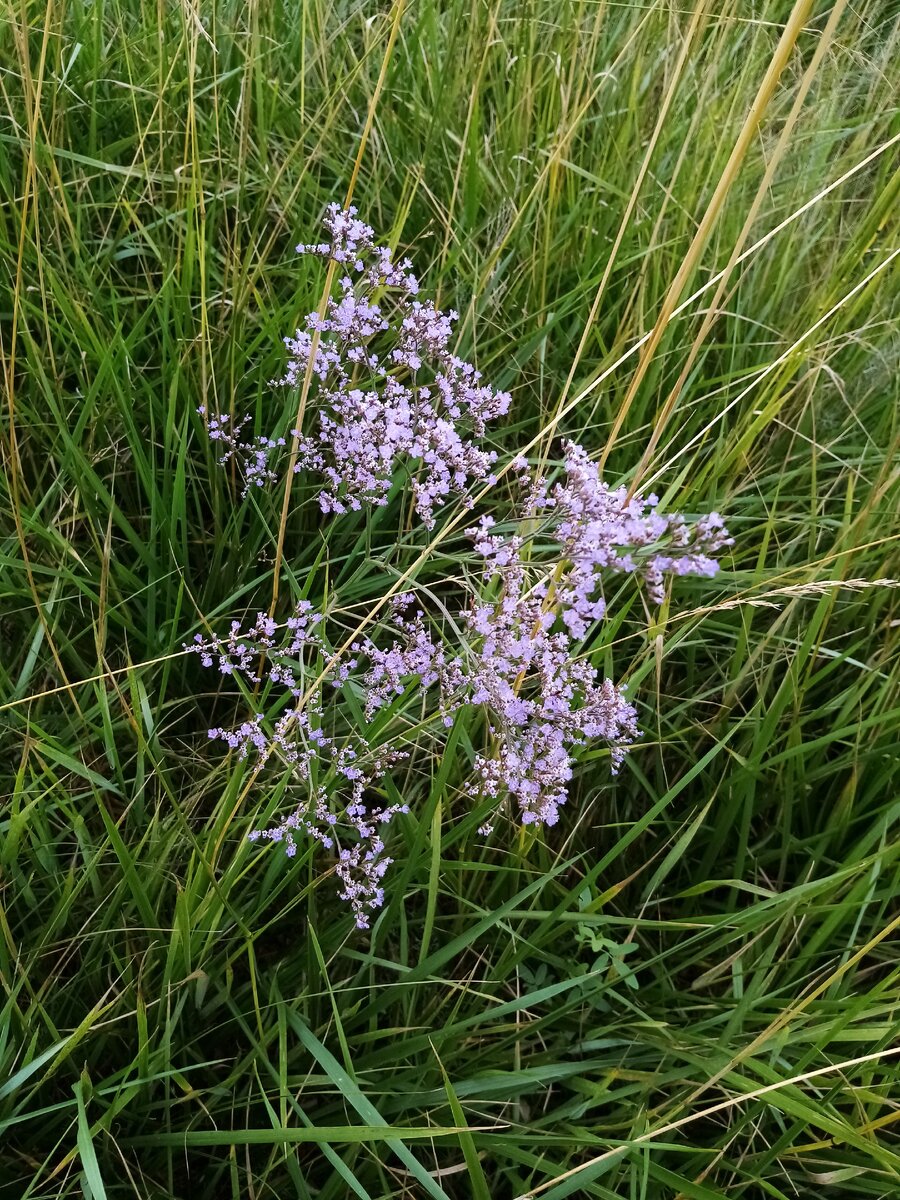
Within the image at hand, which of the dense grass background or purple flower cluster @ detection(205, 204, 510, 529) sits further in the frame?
purple flower cluster @ detection(205, 204, 510, 529)

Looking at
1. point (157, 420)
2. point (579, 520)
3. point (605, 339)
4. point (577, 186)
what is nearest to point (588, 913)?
point (579, 520)

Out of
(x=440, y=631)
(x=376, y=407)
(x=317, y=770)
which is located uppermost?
(x=376, y=407)

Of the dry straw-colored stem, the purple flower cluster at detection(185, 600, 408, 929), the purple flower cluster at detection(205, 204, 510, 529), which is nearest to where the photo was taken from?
the dry straw-colored stem

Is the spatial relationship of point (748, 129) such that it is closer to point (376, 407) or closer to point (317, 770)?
point (376, 407)

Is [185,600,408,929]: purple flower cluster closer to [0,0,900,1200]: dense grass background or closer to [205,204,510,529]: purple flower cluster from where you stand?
[0,0,900,1200]: dense grass background

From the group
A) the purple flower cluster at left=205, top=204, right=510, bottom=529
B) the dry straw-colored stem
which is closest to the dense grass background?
the dry straw-colored stem

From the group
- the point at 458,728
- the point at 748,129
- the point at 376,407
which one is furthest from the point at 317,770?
the point at 748,129

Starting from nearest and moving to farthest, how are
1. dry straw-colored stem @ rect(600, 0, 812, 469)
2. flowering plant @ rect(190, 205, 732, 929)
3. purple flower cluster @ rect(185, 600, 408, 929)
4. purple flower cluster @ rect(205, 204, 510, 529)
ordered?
dry straw-colored stem @ rect(600, 0, 812, 469), flowering plant @ rect(190, 205, 732, 929), purple flower cluster @ rect(185, 600, 408, 929), purple flower cluster @ rect(205, 204, 510, 529)

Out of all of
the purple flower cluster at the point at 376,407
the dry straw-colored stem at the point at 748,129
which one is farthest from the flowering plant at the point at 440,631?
the dry straw-colored stem at the point at 748,129
